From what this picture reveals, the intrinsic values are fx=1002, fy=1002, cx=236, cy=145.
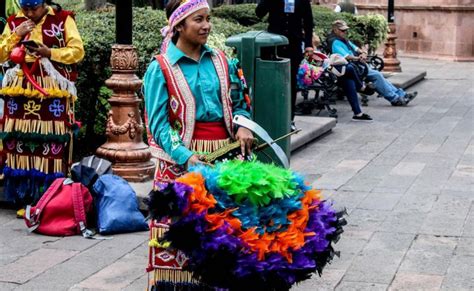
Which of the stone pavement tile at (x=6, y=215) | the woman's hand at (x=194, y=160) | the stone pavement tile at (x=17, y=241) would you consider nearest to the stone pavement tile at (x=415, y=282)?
the woman's hand at (x=194, y=160)

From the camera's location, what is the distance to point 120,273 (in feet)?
21.8

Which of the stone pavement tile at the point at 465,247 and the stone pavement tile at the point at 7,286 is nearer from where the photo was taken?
the stone pavement tile at the point at 7,286

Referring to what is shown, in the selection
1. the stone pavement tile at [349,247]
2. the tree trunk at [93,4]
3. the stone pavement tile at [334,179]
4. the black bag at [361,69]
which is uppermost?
the tree trunk at [93,4]

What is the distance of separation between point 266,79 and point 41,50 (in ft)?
5.82

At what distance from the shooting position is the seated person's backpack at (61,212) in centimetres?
761

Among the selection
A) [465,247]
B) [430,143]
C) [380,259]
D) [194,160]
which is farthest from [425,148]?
[194,160]

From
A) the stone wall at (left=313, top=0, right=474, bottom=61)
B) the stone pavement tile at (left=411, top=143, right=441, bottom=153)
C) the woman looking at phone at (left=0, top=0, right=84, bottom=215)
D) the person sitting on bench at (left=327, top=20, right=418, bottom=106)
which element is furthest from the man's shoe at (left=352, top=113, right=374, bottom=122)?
the stone wall at (left=313, top=0, right=474, bottom=61)

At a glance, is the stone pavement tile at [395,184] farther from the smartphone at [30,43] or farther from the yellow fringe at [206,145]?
the yellow fringe at [206,145]

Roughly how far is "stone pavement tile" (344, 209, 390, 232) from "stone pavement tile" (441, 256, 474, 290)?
106 centimetres

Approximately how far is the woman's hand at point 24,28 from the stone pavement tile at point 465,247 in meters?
3.69

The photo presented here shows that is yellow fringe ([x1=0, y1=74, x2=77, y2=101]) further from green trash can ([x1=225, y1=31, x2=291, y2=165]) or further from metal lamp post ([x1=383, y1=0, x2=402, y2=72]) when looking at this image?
A: metal lamp post ([x1=383, y1=0, x2=402, y2=72])

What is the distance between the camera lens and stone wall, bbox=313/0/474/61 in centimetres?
2856

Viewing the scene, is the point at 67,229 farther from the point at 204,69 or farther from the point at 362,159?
the point at 362,159

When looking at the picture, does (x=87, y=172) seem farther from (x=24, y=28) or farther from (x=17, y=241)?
(x=24, y=28)
